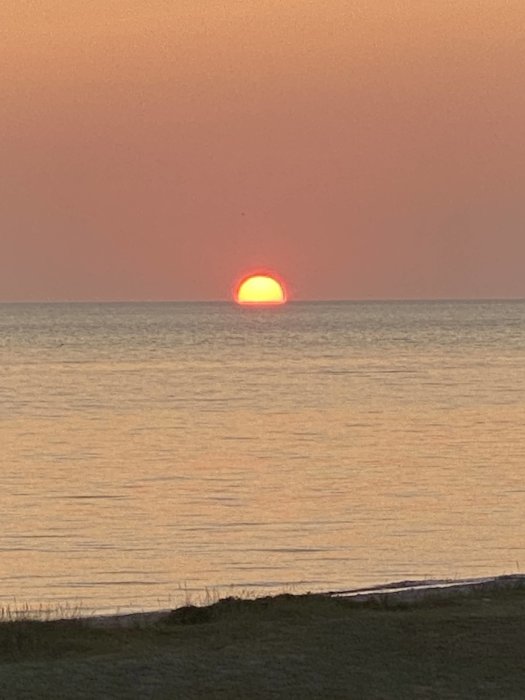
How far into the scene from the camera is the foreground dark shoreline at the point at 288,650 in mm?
9562

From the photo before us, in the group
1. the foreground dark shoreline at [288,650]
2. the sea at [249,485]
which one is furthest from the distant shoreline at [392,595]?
the sea at [249,485]

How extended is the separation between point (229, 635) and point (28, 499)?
18.8 metres

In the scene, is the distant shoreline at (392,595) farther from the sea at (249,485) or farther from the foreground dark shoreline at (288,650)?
the sea at (249,485)

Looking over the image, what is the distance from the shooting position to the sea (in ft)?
70.7

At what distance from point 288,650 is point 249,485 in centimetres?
2103

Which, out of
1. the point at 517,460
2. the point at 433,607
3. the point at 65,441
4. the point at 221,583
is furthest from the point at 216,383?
the point at 433,607

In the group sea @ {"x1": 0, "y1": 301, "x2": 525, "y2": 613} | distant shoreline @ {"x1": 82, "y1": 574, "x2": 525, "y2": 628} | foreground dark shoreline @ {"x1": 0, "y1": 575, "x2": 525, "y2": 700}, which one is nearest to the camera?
foreground dark shoreline @ {"x1": 0, "y1": 575, "x2": 525, "y2": 700}

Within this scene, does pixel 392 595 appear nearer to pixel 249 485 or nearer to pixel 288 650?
pixel 288 650

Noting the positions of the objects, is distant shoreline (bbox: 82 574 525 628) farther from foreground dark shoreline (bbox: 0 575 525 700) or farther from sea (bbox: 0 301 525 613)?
sea (bbox: 0 301 525 613)

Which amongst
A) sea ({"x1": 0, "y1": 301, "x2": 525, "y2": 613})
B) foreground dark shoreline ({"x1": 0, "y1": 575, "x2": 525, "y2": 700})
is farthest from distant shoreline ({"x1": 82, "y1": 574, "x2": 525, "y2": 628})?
sea ({"x1": 0, "y1": 301, "x2": 525, "y2": 613})

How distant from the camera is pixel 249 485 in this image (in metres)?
31.3

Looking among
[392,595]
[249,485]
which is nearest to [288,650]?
[392,595]

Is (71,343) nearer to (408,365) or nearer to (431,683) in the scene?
(408,365)

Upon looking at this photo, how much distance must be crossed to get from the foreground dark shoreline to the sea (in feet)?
21.0
